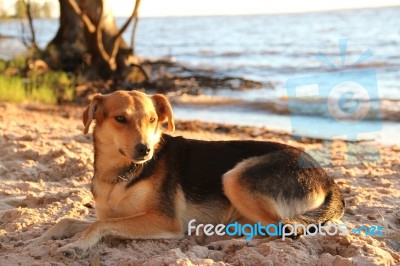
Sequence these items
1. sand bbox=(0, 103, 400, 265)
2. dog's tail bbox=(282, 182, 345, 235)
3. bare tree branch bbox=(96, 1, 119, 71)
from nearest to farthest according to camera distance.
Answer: sand bbox=(0, 103, 400, 265) < dog's tail bbox=(282, 182, 345, 235) < bare tree branch bbox=(96, 1, 119, 71)

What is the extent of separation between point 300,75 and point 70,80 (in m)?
8.97

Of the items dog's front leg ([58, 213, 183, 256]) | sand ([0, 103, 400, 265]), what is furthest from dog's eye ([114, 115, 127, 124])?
sand ([0, 103, 400, 265])

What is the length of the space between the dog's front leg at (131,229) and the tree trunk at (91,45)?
9338 mm

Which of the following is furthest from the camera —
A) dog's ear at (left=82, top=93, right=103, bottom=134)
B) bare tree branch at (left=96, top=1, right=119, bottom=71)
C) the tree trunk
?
the tree trunk

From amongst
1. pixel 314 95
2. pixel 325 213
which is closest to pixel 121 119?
pixel 325 213

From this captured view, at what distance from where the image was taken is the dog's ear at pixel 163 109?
16.1ft

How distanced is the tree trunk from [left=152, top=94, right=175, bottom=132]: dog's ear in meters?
8.64

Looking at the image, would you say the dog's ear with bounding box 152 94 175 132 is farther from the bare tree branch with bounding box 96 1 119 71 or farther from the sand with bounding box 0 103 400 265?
the bare tree branch with bounding box 96 1 119 71

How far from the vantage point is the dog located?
445 cm

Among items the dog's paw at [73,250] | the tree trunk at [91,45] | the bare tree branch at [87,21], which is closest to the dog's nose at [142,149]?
the dog's paw at [73,250]

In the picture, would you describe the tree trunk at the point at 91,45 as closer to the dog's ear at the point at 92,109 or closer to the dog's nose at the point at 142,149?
the dog's ear at the point at 92,109

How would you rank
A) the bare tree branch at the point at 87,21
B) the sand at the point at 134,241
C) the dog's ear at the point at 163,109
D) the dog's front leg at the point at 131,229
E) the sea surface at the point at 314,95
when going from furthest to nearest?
the bare tree branch at the point at 87,21, the sea surface at the point at 314,95, the dog's ear at the point at 163,109, the dog's front leg at the point at 131,229, the sand at the point at 134,241

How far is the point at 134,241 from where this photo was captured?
444cm

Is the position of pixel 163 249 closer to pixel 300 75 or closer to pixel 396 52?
pixel 300 75
